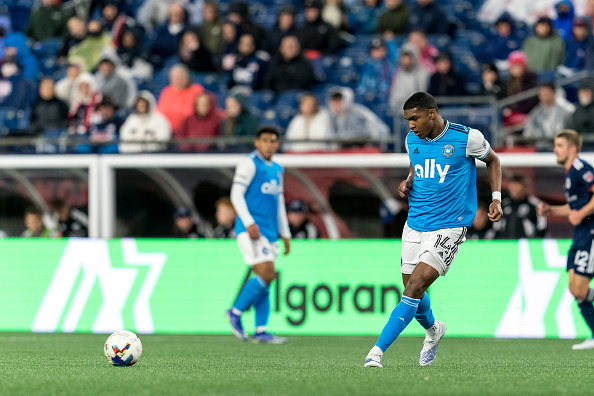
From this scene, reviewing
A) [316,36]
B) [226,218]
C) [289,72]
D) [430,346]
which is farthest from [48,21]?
[430,346]

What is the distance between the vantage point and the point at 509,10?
16375mm

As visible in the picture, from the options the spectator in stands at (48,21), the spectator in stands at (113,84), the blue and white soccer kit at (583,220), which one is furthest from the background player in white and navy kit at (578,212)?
the spectator in stands at (48,21)

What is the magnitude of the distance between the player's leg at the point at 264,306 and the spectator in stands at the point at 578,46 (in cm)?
715

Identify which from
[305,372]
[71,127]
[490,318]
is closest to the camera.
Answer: [305,372]

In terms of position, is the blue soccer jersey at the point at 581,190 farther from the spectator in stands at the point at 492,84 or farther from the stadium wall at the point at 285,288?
the spectator in stands at the point at 492,84

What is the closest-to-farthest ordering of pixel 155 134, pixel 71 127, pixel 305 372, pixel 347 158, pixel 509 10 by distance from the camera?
pixel 305 372 → pixel 347 158 → pixel 155 134 → pixel 71 127 → pixel 509 10

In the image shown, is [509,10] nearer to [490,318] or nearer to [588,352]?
[490,318]

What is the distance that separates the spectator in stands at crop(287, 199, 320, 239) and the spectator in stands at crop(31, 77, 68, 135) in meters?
4.31

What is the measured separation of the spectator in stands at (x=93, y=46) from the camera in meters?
16.9

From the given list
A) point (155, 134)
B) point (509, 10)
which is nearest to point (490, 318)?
point (155, 134)

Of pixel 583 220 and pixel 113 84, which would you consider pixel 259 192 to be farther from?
pixel 113 84

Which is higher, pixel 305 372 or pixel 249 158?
pixel 249 158

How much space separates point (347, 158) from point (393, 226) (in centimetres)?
134

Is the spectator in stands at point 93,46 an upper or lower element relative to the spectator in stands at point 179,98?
upper
